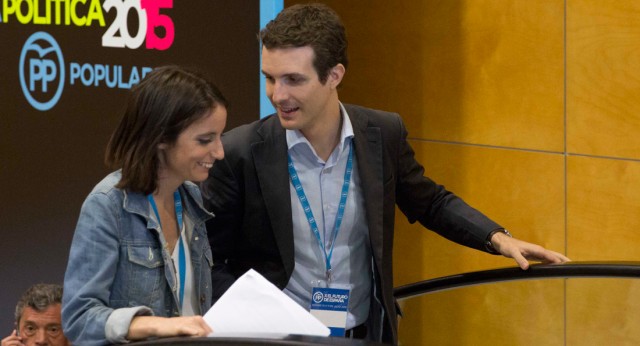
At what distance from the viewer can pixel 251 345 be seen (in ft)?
7.25

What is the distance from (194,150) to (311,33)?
0.76 meters

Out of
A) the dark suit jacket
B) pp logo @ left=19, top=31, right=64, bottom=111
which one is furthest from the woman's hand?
pp logo @ left=19, top=31, right=64, bottom=111

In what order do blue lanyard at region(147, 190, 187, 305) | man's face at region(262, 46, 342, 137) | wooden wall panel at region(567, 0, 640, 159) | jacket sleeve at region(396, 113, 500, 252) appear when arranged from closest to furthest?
blue lanyard at region(147, 190, 187, 305) < man's face at region(262, 46, 342, 137) < jacket sleeve at region(396, 113, 500, 252) < wooden wall panel at region(567, 0, 640, 159)

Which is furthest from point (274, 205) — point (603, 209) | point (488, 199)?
point (488, 199)

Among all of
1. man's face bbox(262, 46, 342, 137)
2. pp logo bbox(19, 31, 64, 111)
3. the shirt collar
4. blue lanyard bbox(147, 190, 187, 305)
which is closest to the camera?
blue lanyard bbox(147, 190, 187, 305)

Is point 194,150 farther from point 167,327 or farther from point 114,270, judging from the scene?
point 167,327

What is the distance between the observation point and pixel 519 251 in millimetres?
3459

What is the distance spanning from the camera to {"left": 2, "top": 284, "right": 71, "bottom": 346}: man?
12.5 feet

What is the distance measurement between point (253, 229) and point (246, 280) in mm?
925

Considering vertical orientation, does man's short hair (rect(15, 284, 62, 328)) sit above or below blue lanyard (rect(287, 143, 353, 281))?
below

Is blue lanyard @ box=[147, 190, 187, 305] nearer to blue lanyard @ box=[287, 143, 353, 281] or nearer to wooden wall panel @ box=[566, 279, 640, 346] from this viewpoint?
blue lanyard @ box=[287, 143, 353, 281]

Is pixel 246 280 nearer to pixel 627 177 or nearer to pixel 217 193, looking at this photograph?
pixel 217 193

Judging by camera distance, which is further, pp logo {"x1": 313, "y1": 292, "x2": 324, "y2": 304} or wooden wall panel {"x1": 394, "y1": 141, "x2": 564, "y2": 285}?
wooden wall panel {"x1": 394, "y1": 141, "x2": 564, "y2": 285}

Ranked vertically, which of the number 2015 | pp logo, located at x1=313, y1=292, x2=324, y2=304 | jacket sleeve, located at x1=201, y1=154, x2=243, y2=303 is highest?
the number 2015
